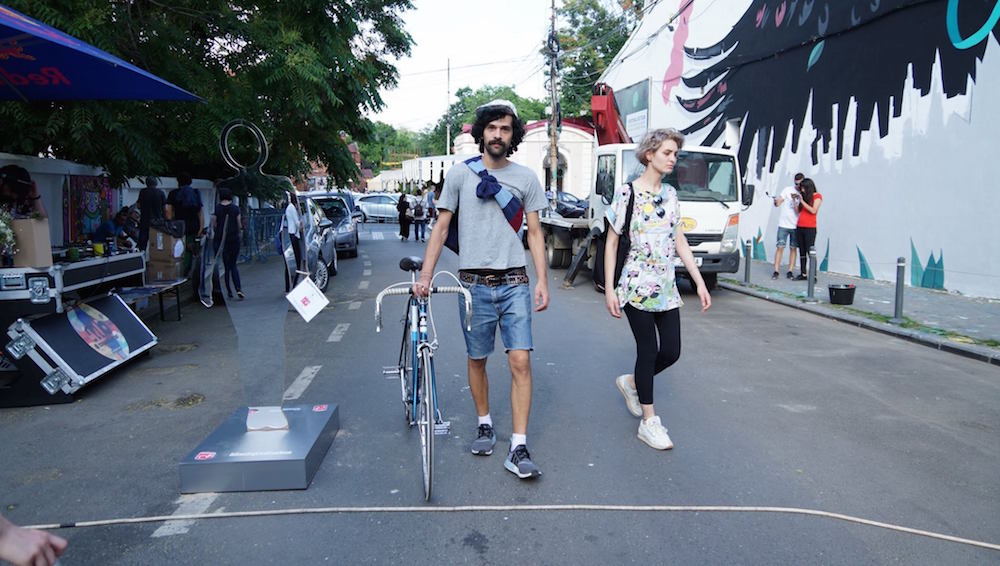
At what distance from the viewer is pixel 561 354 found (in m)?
7.13

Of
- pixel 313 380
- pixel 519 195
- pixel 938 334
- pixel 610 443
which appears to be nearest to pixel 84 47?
pixel 313 380

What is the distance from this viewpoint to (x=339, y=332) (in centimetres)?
843

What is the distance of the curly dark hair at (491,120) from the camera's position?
390 cm

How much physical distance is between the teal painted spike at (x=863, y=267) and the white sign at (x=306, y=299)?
1189 centimetres

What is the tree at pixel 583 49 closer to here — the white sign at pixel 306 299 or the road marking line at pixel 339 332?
the road marking line at pixel 339 332

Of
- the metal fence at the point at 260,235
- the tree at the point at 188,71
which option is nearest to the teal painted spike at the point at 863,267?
the tree at the point at 188,71

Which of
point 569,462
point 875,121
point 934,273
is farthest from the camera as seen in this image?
point 875,121

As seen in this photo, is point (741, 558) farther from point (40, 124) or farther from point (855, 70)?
point (855, 70)

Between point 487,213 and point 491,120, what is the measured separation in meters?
0.51

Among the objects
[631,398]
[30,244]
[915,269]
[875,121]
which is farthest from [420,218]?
[631,398]

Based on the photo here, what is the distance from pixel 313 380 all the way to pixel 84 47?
3.06 m

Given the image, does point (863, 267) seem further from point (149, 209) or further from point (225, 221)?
point (149, 209)

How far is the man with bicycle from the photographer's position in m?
3.91

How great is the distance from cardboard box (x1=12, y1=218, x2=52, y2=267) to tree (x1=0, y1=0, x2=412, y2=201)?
2119mm
